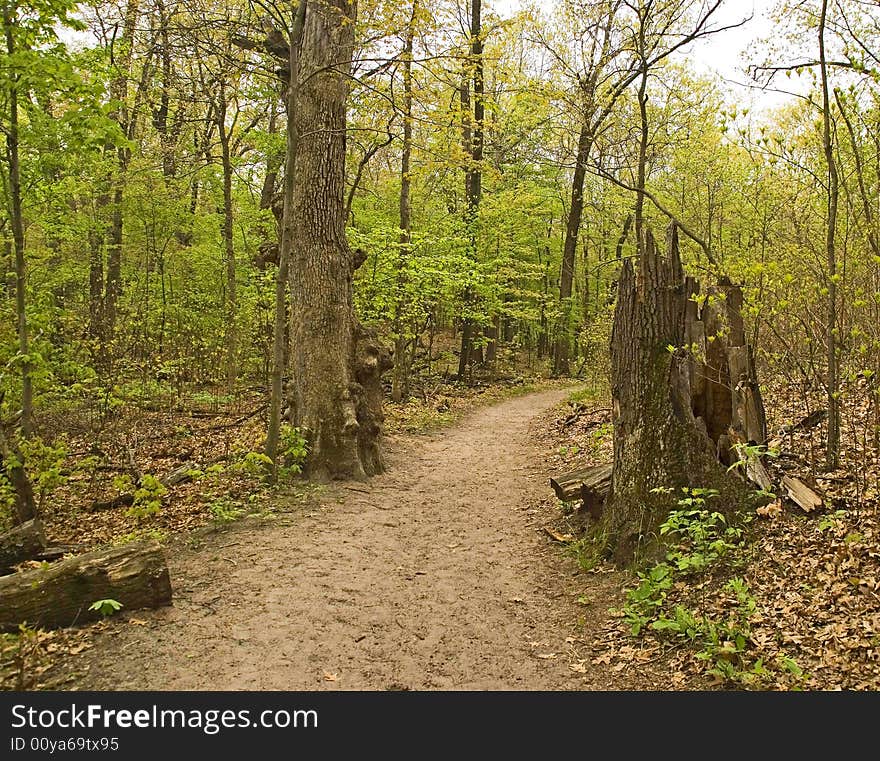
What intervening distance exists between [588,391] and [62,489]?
36.1 feet

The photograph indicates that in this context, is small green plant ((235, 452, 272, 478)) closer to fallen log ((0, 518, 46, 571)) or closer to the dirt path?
the dirt path

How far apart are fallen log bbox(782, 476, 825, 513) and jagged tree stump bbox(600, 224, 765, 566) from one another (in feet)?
1.38

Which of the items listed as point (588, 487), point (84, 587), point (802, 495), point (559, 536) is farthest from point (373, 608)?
point (802, 495)

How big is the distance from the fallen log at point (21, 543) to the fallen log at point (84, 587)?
7.05ft

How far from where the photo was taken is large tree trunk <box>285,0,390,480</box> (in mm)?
8602

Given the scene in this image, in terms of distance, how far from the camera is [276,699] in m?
3.78

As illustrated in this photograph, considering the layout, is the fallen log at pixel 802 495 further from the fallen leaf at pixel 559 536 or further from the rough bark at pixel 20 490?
the rough bark at pixel 20 490

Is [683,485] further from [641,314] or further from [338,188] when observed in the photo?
[338,188]

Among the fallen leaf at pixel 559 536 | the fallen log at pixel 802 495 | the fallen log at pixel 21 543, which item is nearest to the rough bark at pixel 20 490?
the fallen log at pixel 21 543

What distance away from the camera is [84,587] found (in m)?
4.71

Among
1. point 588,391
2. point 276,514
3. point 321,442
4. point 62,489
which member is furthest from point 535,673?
point 588,391

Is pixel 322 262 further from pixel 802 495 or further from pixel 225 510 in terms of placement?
pixel 802 495

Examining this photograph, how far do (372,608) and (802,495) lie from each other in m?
4.01

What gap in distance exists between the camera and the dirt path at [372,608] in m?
4.20
